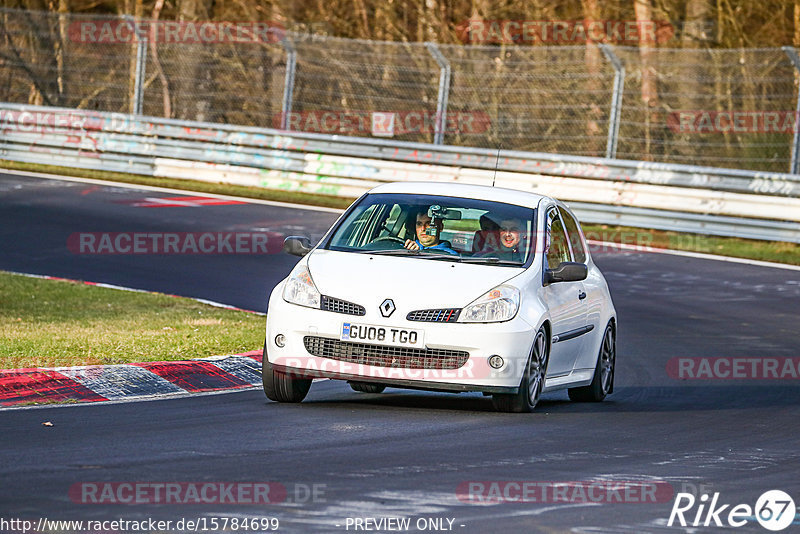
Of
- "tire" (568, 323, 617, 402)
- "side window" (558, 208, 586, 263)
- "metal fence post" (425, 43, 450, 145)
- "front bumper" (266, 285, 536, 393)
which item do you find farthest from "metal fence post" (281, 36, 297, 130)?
"front bumper" (266, 285, 536, 393)

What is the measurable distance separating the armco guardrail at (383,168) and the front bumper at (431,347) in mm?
12936

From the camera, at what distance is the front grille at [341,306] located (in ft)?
29.8

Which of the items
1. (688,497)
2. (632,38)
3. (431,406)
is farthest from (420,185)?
(632,38)

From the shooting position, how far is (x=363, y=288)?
912cm

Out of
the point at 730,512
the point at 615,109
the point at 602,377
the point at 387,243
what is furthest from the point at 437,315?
the point at 615,109

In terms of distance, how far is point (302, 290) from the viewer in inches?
368

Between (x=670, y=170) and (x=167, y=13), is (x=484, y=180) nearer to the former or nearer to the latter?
(x=670, y=170)

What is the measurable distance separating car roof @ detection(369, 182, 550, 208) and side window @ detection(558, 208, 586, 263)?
51 cm

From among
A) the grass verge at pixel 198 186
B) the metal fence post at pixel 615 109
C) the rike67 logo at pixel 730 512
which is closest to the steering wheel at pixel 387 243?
the rike67 logo at pixel 730 512

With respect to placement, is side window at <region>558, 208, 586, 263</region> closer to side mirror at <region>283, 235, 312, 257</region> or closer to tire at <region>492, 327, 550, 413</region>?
tire at <region>492, 327, 550, 413</region>

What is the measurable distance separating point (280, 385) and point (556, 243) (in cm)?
231

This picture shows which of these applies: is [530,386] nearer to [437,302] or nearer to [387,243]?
[437,302]

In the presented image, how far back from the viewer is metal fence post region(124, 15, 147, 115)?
2677 cm

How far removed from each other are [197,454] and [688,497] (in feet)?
7.72
